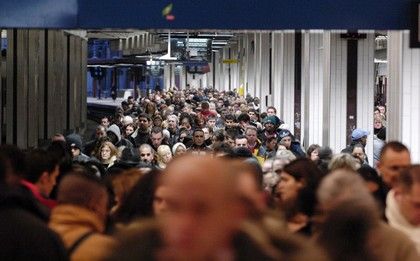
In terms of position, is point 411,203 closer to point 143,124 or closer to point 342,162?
point 342,162

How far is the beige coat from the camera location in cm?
471

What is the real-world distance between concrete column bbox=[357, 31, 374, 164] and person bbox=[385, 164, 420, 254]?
13342 mm

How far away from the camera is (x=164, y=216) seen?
3.04m

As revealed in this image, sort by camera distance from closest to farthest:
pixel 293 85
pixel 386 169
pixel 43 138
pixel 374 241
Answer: pixel 374 241 < pixel 386 169 < pixel 43 138 < pixel 293 85

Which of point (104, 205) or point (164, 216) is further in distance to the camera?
point (104, 205)

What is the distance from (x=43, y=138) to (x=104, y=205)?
19.4m

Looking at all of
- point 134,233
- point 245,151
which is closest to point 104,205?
point 134,233

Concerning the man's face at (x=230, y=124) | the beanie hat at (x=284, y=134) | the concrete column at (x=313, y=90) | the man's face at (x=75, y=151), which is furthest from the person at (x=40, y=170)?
the concrete column at (x=313, y=90)

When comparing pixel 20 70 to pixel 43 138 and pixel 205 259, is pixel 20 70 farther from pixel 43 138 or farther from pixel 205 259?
pixel 205 259

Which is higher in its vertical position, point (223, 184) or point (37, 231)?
point (223, 184)

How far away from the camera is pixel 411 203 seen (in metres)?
5.61

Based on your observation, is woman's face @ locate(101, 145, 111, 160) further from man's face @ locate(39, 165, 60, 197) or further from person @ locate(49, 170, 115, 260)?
person @ locate(49, 170, 115, 260)

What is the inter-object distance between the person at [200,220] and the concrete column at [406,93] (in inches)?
374

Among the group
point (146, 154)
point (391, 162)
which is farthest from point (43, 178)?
point (146, 154)
